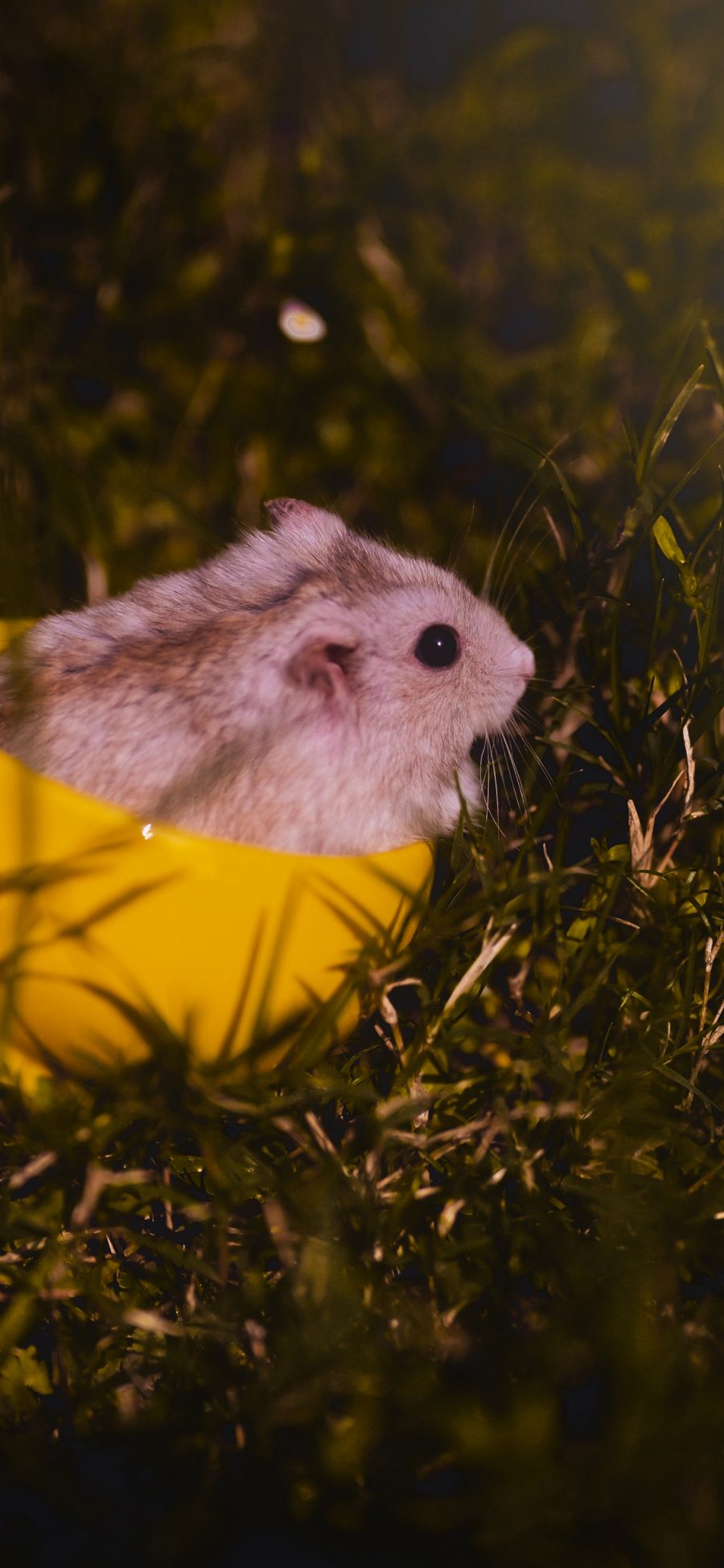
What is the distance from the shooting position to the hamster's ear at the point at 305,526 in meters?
1.82

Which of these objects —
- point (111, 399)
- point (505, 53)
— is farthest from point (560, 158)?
point (111, 399)

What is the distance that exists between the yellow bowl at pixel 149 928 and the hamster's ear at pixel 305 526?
0.61 meters

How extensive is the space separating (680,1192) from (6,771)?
97cm

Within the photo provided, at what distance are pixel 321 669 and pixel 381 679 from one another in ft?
0.48

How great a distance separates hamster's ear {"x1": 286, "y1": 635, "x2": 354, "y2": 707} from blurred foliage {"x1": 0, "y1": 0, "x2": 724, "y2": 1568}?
289mm

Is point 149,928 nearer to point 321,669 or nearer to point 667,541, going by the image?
point 321,669

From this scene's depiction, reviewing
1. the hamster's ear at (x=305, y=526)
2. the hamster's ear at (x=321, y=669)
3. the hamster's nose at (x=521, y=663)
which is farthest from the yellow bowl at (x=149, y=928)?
the hamster's ear at (x=305, y=526)

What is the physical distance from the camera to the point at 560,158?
2.29m

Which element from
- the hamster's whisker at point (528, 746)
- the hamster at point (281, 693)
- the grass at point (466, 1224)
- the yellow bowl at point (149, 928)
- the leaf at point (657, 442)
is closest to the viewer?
the grass at point (466, 1224)

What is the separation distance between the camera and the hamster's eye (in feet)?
5.54

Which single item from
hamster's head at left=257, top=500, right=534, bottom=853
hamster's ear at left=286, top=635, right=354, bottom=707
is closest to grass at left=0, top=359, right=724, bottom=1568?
hamster's head at left=257, top=500, right=534, bottom=853

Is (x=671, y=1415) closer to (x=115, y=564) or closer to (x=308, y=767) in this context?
(x=308, y=767)

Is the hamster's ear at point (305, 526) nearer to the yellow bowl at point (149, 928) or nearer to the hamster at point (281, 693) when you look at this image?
the hamster at point (281, 693)

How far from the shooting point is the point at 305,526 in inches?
72.7
